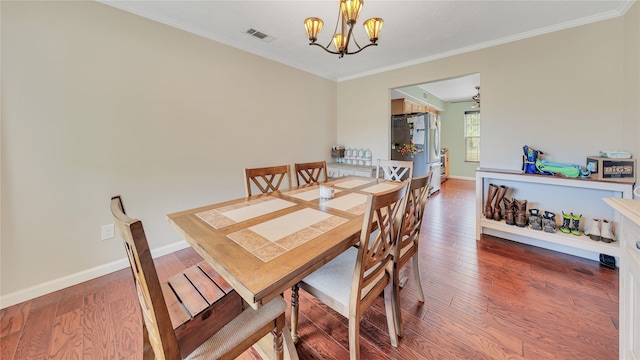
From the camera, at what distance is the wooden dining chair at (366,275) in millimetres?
1077

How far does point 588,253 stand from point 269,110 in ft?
13.3

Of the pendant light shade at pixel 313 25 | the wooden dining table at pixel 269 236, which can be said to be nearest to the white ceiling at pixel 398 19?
the pendant light shade at pixel 313 25

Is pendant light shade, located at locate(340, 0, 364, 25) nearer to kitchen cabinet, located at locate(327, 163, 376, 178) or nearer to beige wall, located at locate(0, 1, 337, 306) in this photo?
beige wall, located at locate(0, 1, 337, 306)

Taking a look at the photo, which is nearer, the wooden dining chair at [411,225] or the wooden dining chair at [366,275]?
the wooden dining chair at [366,275]

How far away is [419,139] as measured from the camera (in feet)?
15.7

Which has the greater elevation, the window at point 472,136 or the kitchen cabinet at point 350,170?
the window at point 472,136

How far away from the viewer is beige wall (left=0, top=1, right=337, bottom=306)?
1.75m

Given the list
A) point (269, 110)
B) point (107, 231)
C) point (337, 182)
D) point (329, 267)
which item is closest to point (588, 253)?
point (337, 182)

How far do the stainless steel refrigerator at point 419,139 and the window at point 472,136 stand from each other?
2.59 meters

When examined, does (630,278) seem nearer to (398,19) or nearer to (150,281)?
(150,281)

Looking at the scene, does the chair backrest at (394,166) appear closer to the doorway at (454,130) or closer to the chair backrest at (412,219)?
the chair backrest at (412,219)

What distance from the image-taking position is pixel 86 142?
200 cm

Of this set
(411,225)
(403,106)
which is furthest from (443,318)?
(403,106)

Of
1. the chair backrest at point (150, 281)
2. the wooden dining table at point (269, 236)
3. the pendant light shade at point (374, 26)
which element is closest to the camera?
the chair backrest at point (150, 281)
